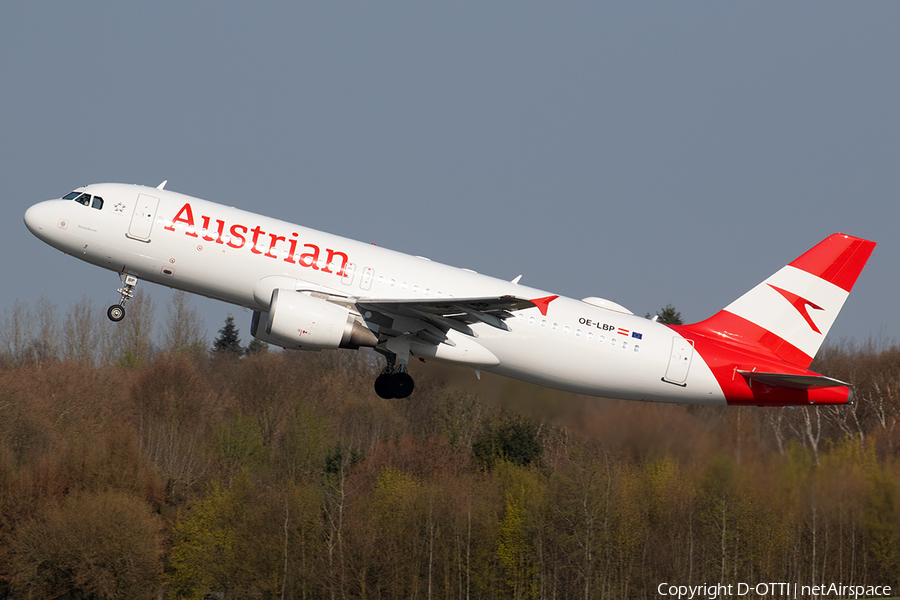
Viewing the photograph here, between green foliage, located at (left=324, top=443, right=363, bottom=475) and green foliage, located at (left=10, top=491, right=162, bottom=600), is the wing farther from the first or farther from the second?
green foliage, located at (left=324, top=443, right=363, bottom=475)

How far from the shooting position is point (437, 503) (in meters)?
58.1

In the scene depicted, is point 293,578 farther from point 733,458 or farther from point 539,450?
point 733,458

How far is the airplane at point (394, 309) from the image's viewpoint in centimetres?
2492

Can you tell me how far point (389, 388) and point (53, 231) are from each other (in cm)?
1005

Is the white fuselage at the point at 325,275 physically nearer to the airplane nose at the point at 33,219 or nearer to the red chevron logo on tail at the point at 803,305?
the airplane nose at the point at 33,219

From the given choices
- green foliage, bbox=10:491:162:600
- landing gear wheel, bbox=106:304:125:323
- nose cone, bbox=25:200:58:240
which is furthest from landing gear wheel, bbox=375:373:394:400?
green foliage, bbox=10:491:162:600

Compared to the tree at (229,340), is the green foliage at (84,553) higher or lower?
lower

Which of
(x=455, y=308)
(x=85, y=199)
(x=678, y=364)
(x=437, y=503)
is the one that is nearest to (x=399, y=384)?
(x=455, y=308)

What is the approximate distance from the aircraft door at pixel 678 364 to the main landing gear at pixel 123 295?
1505 cm

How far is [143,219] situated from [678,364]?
15.3 m

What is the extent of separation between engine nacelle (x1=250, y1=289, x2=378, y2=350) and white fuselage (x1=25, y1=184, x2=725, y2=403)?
89 centimetres

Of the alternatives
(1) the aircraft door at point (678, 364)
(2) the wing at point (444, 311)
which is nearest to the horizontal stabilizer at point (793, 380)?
(1) the aircraft door at point (678, 364)

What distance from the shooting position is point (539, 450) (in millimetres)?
62531

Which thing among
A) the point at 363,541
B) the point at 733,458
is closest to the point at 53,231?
the point at 733,458
